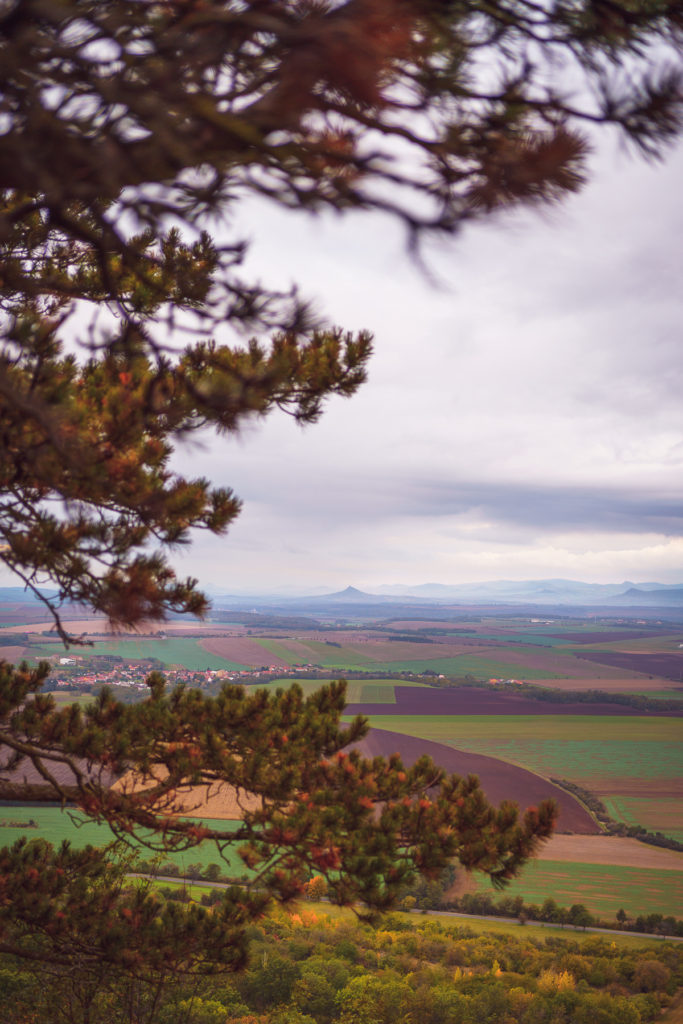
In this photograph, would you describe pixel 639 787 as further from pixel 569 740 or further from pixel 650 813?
pixel 569 740

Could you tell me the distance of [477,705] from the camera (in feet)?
162

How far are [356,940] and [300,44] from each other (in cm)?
2790

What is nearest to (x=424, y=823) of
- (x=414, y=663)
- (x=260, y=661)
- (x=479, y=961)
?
(x=479, y=961)

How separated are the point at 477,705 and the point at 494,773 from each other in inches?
745

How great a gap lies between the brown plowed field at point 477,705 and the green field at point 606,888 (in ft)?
61.5

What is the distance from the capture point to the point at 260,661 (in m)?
57.0

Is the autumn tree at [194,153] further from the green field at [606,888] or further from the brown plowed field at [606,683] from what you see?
the brown plowed field at [606,683]

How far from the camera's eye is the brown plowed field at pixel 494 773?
1112 inches

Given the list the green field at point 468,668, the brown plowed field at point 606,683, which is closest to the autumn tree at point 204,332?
the brown plowed field at point 606,683

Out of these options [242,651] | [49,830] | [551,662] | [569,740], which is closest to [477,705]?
[569,740]

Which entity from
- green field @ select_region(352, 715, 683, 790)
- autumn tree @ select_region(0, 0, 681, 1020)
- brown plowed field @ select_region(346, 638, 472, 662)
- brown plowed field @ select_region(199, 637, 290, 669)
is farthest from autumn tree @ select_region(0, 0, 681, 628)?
brown plowed field @ select_region(346, 638, 472, 662)

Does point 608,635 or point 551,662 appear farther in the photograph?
point 608,635

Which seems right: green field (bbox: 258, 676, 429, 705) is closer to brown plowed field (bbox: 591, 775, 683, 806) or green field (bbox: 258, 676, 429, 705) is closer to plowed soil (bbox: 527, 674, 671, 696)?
plowed soil (bbox: 527, 674, 671, 696)

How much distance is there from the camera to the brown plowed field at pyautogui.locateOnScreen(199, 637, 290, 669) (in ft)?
183
